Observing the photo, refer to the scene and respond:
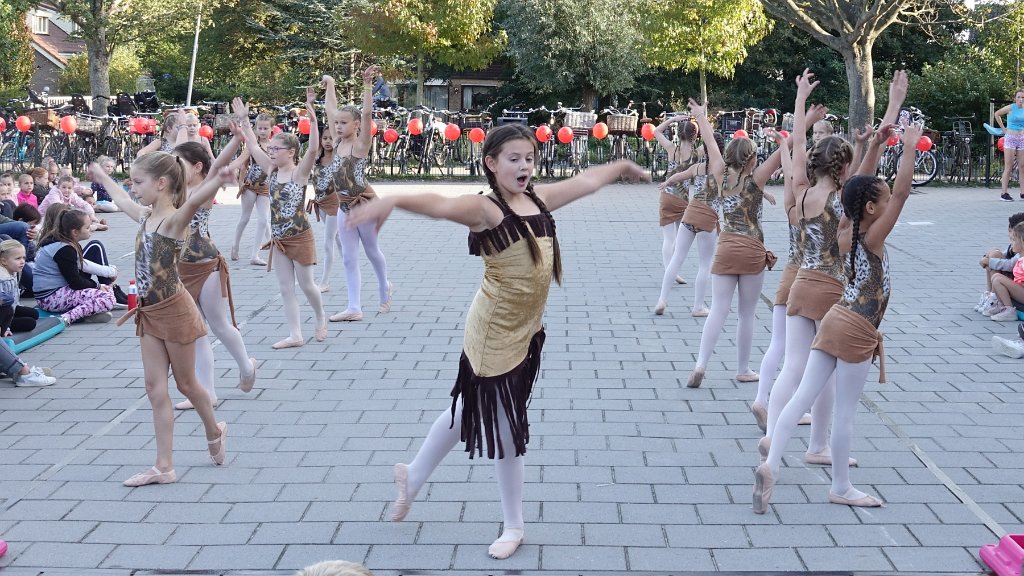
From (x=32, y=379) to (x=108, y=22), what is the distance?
76.6 feet

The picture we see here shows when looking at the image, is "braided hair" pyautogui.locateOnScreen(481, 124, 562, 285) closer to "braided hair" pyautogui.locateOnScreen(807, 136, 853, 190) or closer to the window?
"braided hair" pyautogui.locateOnScreen(807, 136, 853, 190)

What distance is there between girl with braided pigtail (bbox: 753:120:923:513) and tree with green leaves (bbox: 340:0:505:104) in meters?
26.7

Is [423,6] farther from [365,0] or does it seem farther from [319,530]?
[319,530]

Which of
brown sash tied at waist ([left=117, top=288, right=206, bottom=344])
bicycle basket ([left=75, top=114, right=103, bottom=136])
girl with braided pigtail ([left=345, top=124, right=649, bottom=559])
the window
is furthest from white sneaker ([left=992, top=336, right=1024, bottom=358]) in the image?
the window

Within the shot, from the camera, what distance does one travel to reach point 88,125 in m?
22.0

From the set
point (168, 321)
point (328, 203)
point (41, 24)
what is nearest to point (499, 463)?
point (168, 321)

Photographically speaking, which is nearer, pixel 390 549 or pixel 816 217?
pixel 390 549

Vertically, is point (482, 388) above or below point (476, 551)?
above

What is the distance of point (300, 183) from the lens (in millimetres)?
7727

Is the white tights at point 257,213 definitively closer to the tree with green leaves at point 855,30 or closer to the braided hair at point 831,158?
the braided hair at point 831,158

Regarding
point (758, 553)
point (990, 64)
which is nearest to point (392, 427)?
point (758, 553)

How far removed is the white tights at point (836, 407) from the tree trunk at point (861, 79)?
56.7ft

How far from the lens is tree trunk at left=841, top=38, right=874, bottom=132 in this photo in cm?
2073

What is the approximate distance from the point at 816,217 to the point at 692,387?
1.81m
